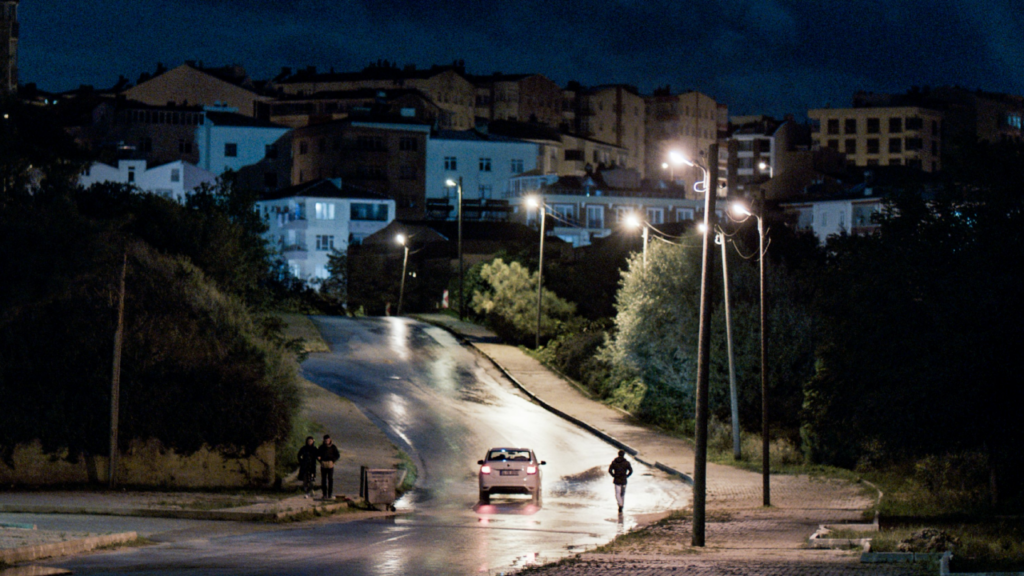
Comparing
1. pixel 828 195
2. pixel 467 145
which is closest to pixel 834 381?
pixel 828 195

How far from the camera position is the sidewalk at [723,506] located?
1583 cm

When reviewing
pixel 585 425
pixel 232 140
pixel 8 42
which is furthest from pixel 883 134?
pixel 585 425

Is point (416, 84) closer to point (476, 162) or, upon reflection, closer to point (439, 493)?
point (476, 162)

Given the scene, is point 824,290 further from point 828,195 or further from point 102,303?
point 828,195

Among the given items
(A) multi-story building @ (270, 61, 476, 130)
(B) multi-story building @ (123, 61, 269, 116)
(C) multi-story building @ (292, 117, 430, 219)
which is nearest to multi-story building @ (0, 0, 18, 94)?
(C) multi-story building @ (292, 117, 430, 219)

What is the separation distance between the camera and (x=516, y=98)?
140375 millimetres

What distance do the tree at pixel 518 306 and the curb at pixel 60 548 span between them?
44.3 m

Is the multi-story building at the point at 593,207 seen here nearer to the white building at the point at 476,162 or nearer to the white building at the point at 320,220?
the white building at the point at 476,162

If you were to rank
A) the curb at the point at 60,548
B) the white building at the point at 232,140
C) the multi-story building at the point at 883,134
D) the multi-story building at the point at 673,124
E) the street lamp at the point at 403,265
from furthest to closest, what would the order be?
the multi-story building at the point at 673,124, the multi-story building at the point at 883,134, the white building at the point at 232,140, the street lamp at the point at 403,265, the curb at the point at 60,548

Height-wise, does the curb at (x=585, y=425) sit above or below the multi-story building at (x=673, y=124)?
below

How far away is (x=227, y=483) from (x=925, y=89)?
139 m

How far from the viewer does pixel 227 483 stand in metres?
27.4

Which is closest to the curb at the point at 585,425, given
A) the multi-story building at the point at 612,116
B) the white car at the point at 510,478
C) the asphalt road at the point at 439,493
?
the asphalt road at the point at 439,493

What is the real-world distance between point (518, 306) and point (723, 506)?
117 feet
